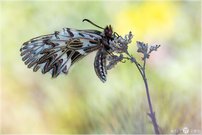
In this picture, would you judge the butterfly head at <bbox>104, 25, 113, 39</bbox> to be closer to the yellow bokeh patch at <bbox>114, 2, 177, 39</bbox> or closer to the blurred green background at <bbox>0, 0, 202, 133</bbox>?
the blurred green background at <bbox>0, 0, 202, 133</bbox>

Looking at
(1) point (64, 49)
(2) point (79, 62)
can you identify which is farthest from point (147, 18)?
(1) point (64, 49)

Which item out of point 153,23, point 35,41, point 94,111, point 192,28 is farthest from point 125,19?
point 94,111

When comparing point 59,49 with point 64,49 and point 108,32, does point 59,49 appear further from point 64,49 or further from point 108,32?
point 108,32

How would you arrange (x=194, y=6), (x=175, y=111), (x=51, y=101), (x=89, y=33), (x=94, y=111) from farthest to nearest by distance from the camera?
(x=194, y=6) → (x=51, y=101) → (x=89, y=33) → (x=94, y=111) → (x=175, y=111)

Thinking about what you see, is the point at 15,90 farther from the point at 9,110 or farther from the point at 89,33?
the point at 89,33

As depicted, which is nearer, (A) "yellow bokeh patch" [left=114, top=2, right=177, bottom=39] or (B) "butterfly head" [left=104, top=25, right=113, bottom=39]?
(B) "butterfly head" [left=104, top=25, right=113, bottom=39]

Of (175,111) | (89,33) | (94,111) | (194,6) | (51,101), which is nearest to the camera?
(175,111)

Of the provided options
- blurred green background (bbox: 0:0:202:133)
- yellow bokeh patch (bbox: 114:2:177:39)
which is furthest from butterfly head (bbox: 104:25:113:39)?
yellow bokeh patch (bbox: 114:2:177:39)
